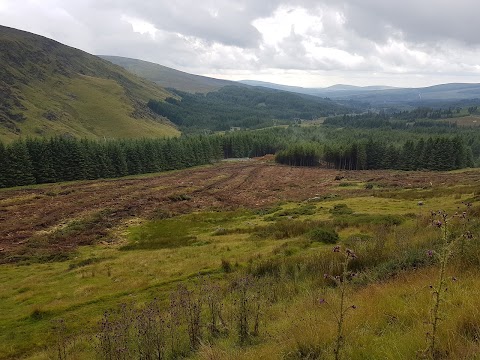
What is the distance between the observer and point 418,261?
36.7ft

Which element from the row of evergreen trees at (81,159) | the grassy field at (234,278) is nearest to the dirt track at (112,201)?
the grassy field at (234,278)

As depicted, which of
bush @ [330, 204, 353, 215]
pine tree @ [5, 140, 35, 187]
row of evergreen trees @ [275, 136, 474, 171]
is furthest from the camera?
row of evergreen trees @ [275, 136, 474, 171]

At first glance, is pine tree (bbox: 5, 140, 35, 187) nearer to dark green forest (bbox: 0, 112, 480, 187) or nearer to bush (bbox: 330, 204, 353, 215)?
dark green forest (bbox: 0, 112, 480, 187)

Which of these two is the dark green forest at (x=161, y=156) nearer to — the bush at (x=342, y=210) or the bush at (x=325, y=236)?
the bush at (x=342, y=210)

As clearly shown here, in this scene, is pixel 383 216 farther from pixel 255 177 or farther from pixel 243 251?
A: pixel 255 177

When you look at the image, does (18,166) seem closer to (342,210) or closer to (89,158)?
(89,158)

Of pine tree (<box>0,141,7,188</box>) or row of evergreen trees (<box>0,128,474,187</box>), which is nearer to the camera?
pine tree (<box>0,141,7,188</box>)

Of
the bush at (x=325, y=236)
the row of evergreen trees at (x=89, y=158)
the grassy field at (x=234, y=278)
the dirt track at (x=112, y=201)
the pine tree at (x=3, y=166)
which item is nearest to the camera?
the grassy field at (x=234, y=278)

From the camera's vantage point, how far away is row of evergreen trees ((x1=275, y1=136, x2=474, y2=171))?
10550cm

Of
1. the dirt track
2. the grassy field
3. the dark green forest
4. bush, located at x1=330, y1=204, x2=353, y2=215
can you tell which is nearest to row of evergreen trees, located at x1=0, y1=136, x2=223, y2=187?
the dark green forest

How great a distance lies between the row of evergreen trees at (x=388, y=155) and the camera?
346ft

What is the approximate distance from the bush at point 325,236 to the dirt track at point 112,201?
74.5ft

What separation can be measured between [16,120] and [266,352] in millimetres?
199312

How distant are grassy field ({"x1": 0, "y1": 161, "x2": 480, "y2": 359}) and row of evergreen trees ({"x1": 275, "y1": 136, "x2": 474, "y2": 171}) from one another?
6966 centimetres
